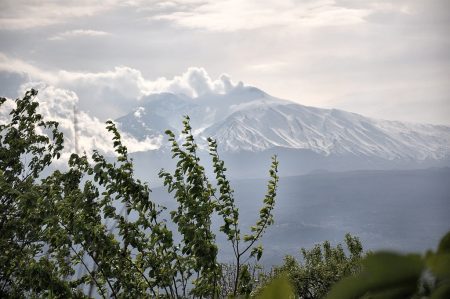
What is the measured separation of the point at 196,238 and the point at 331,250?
54.5 metres

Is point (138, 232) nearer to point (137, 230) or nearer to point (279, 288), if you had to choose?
point (137, 230)

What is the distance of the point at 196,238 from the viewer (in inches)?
432

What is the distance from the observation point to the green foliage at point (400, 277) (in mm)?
706

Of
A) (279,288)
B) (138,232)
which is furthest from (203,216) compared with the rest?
(279,288)

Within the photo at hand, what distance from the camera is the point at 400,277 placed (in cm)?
74

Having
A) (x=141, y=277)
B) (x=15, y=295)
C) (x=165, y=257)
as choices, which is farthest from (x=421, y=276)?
(x=15, y=295)

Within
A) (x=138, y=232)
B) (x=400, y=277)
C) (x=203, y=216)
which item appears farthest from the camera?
(x=138, y=232)

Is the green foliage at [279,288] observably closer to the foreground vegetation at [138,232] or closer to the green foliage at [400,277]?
the green foliage at [400,277]

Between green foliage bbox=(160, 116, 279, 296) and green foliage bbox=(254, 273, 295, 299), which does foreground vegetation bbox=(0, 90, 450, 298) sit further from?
green foliage bbox=(254, 273, 295, 299)

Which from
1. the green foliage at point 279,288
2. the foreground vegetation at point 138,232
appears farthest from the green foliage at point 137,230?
the green foliage at point 279,288

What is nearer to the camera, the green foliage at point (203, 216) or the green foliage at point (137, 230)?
the green foliage at point (203, 216)

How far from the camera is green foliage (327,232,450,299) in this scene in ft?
2.32

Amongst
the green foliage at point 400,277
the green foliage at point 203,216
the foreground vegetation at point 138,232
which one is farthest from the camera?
the foreground vegetation at point 138,232

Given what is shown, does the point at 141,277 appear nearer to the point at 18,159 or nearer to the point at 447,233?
the point at 18,159
